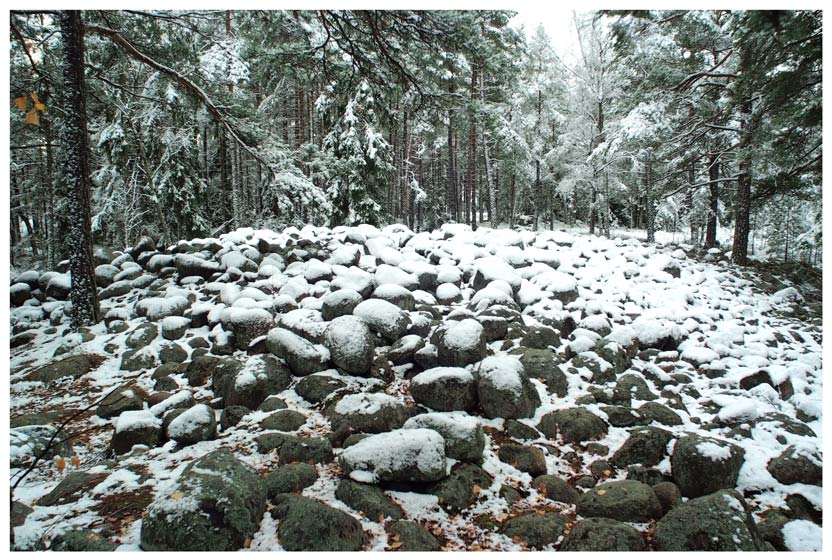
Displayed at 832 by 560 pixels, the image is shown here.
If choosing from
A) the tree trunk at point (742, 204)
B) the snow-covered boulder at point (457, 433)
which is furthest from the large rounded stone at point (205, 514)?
the tree trunk at point (742, 204)

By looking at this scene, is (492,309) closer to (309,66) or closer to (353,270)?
(353,270)

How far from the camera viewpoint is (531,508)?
2928mm

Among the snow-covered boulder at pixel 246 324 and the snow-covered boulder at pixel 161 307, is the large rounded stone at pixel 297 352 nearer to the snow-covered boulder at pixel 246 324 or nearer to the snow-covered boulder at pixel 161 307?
the snow-covered boulder at pixel 246 324

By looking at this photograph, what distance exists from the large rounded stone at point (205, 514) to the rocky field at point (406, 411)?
0.04ft

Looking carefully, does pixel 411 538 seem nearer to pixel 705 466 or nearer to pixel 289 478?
pixel 289 478

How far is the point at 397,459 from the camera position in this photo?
297cm

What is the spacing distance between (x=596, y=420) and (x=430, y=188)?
77.4 ft

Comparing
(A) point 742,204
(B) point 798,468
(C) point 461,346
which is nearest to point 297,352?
(C) point 461,346

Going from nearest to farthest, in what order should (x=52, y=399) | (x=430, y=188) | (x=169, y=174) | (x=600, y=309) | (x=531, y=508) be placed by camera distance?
(x=531, y=508)
(x=52, y=399)
(x=600, y=309)
(x=169, y=174)
(x=430, y=188)

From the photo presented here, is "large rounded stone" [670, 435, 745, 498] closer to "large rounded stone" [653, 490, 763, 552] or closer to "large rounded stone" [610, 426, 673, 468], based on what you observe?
"large rounded stone" [610, 426, 673, 468]

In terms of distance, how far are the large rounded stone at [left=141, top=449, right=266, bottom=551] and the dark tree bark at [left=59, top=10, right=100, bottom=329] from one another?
4.91m

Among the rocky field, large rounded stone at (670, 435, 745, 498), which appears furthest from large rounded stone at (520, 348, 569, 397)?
large rounded stone at (670, 435, 745, 498)

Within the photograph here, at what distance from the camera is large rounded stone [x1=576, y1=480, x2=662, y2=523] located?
276cm

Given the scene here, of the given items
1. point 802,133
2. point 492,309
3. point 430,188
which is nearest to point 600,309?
point 492,309
